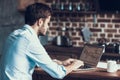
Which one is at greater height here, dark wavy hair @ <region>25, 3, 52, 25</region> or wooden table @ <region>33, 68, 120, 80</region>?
dark wavy hair @ <region>25, 3, 52, 25</region>

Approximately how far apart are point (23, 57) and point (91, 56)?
0.81 m

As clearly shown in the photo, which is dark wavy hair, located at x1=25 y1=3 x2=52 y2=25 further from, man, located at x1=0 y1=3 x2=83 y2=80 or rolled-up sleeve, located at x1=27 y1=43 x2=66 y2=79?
rolled-up sleeve, located at x1=27 y1=43 x2=66 y2=79

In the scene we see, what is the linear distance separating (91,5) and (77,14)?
0.28m

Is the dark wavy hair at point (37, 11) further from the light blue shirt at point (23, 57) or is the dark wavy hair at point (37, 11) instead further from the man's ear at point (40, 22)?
the light blue shirt at point (23, 57)

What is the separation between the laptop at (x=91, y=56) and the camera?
319cm

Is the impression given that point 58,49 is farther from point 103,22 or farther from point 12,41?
point 12,41

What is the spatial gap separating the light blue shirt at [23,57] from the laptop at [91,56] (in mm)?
590

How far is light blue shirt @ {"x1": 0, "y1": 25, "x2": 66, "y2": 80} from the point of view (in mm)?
2648

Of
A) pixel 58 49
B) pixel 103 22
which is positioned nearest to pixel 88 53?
pixel 58 49

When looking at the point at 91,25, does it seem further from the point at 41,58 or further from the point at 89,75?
the point at 41,58

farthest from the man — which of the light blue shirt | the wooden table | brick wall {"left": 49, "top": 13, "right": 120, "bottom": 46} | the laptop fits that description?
brick wall {"left": 49, "top": 13, "right": 120, "bottom": 46}

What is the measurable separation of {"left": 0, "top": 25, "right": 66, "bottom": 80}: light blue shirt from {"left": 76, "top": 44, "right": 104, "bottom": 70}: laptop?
0.59 metres

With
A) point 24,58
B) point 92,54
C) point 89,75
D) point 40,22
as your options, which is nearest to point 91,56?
point 92,54

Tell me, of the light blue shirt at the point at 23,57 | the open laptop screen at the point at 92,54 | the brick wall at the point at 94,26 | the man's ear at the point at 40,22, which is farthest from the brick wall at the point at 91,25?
the light blue shirt at the point at 23,57
